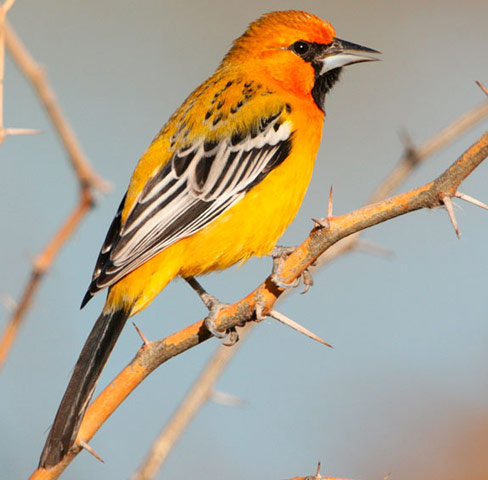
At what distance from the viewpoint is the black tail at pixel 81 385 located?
230 centimetres

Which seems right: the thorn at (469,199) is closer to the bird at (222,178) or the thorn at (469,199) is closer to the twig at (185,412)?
the twig at (185,412)

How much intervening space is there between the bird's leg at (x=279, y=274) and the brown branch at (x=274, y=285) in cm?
2

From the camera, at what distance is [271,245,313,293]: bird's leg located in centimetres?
233

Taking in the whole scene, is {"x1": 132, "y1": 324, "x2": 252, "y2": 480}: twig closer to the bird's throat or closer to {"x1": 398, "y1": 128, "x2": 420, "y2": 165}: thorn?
{"x1": 398, "y1": 128, "x2": 420, "y2": 165}: thorn

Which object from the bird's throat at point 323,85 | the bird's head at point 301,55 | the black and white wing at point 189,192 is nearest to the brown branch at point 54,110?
the black and white wing at point 189,192

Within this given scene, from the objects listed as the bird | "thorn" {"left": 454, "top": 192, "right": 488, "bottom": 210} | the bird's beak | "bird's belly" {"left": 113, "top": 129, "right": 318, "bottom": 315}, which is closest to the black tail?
the bird

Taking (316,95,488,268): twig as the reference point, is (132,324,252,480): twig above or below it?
below

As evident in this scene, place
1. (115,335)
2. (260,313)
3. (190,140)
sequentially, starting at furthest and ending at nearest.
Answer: (190,140)
(115,335)
(260,313)

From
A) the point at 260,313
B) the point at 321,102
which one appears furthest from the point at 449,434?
the point at 260,313

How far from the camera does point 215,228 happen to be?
138 inches

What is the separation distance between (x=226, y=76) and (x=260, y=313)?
2.32 meters

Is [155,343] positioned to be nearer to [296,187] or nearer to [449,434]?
[296,187]

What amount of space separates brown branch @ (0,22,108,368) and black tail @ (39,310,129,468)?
0.49m

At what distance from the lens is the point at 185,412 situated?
2.71 metres
